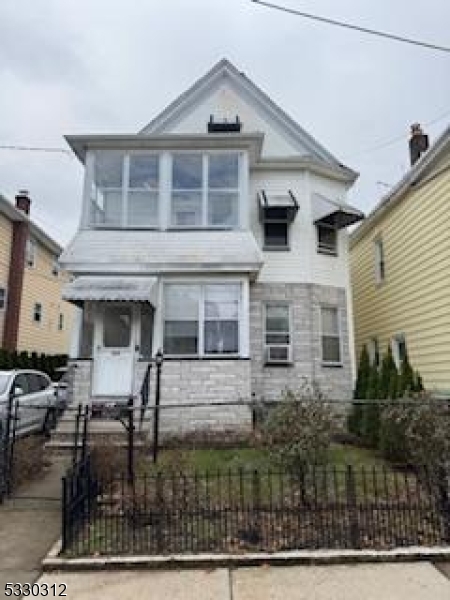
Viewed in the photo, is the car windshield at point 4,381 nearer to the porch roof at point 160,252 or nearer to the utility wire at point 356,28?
the porch roof at point 160,252

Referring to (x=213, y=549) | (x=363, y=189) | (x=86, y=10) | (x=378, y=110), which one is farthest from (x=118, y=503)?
(x=363, y=189)

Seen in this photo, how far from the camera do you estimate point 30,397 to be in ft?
36.7


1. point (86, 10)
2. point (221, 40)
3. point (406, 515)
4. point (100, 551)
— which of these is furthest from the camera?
point (221, 40)

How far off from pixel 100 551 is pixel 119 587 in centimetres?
68

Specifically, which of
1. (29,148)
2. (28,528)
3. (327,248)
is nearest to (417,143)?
(327,248)

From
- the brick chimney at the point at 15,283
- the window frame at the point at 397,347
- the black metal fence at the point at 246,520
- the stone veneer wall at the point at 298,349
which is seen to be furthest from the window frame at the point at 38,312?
the black metal fence at the point at 246,520

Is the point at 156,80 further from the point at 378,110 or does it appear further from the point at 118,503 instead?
the point at 118,503

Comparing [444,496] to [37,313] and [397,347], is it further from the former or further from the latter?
[37,313]

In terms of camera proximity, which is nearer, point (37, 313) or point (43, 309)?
point (37, 313)

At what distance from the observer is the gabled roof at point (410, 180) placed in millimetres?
11102

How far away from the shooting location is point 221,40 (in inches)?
378

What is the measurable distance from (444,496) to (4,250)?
59.9ft

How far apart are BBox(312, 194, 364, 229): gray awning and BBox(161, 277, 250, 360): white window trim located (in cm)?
338

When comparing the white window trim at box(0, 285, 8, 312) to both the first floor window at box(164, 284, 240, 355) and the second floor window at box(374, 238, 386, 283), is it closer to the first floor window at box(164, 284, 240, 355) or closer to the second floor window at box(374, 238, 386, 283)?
the first floor window at box(164, 284, 240, 355)
